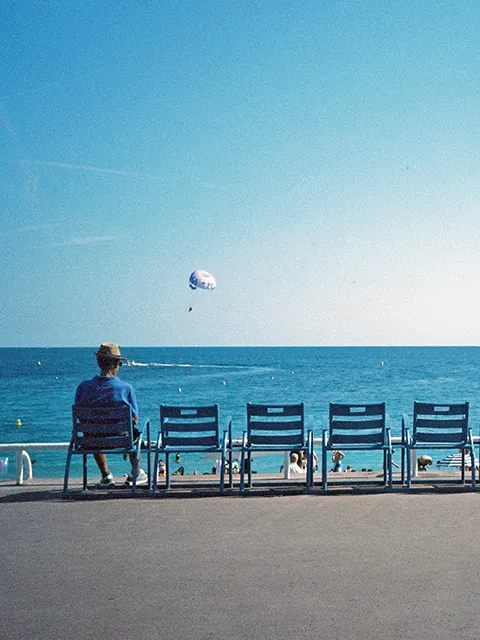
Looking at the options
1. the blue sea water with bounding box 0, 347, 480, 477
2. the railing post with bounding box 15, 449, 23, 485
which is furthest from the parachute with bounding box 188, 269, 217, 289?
the railing post with bounding box 15, 449, 23, 485

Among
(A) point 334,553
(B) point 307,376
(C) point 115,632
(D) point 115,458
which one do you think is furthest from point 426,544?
(B) point 307,376

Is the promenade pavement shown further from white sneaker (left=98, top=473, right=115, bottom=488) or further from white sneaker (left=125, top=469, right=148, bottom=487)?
white sneaker (left=125, top=469, right=148, bottom=487)

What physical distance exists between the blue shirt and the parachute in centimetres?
1440

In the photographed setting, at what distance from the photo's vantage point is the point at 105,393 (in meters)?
8.45

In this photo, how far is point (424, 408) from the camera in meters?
8.41

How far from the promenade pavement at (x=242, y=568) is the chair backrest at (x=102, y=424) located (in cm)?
76

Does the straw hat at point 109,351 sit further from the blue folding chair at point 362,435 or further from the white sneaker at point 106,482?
the blue folding chair at point 362,435

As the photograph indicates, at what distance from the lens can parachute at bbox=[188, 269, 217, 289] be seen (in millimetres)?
22953

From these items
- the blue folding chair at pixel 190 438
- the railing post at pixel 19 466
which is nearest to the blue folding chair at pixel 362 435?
the blue folding chair at pixel 190 438

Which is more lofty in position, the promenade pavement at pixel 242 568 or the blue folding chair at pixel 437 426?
the blue folding chair at pixel 437 426

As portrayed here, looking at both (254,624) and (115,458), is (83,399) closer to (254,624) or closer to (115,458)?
(254,624)

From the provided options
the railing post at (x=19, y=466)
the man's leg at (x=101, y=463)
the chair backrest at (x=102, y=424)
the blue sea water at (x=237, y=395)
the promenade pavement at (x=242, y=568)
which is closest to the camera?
the promenade pavement at (x=242, y=568)

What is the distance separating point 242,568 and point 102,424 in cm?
353

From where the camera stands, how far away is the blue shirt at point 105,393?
8.41 meters
